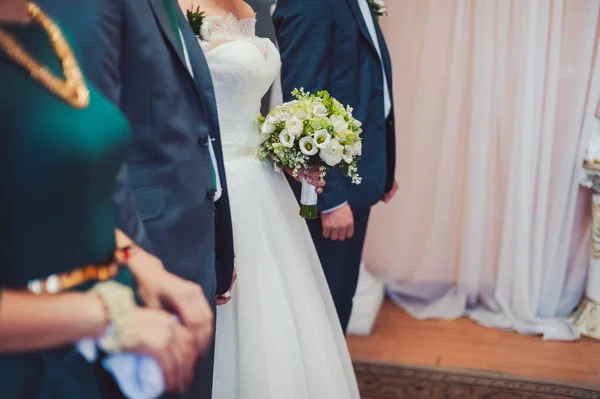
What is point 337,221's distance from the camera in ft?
5.93

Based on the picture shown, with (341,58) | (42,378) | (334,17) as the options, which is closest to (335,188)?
(341,58)

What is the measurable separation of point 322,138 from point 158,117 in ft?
1.85

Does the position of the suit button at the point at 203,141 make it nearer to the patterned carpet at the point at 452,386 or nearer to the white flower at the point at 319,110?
the white flower at the point at 319,110

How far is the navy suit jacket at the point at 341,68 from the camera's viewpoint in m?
1.71

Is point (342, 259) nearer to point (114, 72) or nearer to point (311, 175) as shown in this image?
point (311, 175)

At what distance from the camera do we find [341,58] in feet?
Answer: 5.88

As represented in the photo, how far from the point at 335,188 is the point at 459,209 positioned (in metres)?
1.30

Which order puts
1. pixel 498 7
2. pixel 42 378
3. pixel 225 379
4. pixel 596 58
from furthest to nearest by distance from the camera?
pixel 498 7
pixel 596 58
pixel 225 379
pixel 42 378

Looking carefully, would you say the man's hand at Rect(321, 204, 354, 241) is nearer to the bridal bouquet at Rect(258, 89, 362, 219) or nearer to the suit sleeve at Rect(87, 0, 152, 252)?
the bridal bouquet at Rect(258, 89, 362, 219)

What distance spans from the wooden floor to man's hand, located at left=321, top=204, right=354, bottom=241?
85cm

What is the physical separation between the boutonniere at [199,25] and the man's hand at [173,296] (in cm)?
84

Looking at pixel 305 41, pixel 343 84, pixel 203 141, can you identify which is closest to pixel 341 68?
pixel 343 84

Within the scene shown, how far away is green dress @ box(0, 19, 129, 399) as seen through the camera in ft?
1.84

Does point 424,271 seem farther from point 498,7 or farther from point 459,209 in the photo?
point 498,7
